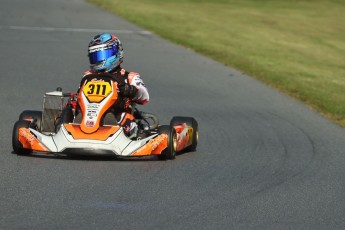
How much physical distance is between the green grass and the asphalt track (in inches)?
29.5

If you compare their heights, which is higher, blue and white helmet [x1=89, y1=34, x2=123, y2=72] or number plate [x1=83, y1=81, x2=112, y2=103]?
blue and white helmet [x1=89, y1=34, x2=123, y2=72]

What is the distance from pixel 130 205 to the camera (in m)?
7.81

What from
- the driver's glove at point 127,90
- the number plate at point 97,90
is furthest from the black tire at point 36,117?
the driver's glove at point 127,90

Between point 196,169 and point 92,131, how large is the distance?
1.10 m

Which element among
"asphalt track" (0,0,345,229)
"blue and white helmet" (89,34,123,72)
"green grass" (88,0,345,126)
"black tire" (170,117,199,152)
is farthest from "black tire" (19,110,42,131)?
"green grass" (88,0,345,126)

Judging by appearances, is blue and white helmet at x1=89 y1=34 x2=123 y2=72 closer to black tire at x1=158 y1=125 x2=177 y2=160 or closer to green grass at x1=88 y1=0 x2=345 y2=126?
black tire at x1=158 y1=125 x2=177 y2=160

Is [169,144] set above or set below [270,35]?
above

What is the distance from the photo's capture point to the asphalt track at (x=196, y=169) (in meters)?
7.53

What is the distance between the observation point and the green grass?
1777 cm

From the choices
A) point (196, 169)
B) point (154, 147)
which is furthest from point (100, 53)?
point (196, 169)

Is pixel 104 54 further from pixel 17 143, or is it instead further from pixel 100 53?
pixel 17 143

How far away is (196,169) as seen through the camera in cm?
977

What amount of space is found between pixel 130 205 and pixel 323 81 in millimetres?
10996

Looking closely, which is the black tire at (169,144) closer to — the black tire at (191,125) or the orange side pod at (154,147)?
the orange side pod at (154,147)
